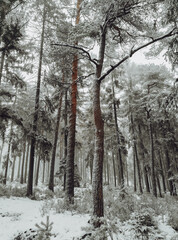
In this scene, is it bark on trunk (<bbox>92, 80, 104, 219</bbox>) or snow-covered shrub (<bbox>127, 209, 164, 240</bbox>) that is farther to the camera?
bark on trunk (<bbox>92, 80, 104, 219</bbox>)

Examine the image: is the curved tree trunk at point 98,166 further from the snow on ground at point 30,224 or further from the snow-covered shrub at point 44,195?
the snow-covered shrub at point 44,195

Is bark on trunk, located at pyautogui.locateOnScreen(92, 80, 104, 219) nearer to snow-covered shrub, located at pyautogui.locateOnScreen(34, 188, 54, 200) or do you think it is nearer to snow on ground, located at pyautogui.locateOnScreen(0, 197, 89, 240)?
snow on ground, located at pyautogui.locateOnScreen(0, 197, 89, 240)

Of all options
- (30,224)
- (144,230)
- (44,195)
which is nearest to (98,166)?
(144,230)

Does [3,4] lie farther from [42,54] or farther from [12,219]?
[12,219]

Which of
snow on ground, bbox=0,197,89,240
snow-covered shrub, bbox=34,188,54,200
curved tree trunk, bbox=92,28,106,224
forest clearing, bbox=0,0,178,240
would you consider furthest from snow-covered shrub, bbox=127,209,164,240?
snow-covered shrub, bbox=34,188,54,200

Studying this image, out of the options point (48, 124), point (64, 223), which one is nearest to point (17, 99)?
point (48, 124)

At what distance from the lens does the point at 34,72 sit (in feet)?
34.0

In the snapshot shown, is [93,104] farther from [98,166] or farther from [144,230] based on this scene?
[144,230]

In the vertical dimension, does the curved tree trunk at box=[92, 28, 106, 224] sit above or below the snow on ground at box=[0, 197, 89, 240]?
above

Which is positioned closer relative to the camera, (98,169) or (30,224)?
(30,224)

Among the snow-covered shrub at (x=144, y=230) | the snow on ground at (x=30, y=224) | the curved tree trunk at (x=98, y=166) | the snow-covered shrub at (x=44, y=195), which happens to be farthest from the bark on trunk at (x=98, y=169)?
the snow-covered shrub at (x=44, y=195)

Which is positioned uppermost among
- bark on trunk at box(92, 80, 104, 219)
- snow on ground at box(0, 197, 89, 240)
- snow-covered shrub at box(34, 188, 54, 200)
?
bark on trunk at box(92, 80, 104, 219)

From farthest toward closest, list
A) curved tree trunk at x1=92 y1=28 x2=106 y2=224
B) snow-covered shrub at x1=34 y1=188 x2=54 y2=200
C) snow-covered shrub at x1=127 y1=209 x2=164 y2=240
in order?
1. snow-covered shrub at x1=34 y1=188 x2=54 y2=200
2. curved tree trunk at x1=92 y1=28 x2=106 y2=224
3. snow-covered shrub at x1=127 y1=209 x2=164 y2=240

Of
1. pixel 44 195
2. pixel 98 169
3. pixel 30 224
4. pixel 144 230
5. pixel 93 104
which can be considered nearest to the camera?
pixel 144 230
